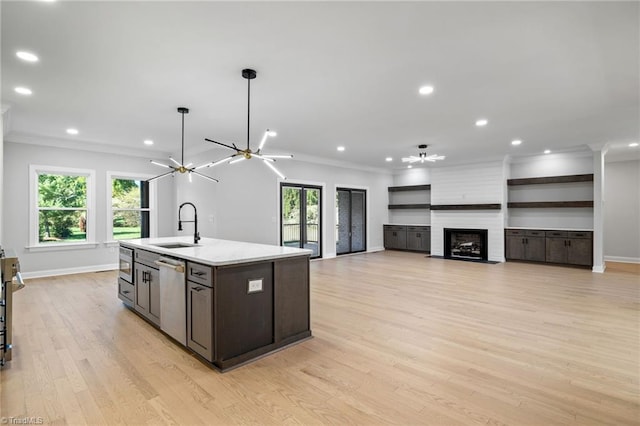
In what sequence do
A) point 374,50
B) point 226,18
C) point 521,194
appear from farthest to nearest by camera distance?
point 521,194
point 374,50
point 226,18

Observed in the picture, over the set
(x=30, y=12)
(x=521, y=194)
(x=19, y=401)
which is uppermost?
(x=30, y=12)

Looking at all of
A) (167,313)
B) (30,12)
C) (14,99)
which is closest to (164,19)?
(30,12)

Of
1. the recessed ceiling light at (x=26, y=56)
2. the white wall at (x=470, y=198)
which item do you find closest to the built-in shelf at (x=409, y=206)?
the white wall at (x=470, y=198)

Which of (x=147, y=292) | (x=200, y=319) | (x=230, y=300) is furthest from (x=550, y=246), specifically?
(x=147, y=292)

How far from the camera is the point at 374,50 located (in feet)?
9.36

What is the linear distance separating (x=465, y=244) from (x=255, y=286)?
308 inches

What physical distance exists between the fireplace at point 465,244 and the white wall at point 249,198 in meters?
3.36

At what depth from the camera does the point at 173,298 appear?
3166 millimetres

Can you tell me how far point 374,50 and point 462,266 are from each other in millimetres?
6240

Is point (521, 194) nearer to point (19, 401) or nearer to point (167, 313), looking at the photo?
point (167, 313)

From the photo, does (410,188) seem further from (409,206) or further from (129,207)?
(129,207)

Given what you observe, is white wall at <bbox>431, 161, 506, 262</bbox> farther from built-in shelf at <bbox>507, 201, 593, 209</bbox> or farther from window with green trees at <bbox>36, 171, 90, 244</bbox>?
window with green trees at <bbox>36, 171, 90, 244</bbox>

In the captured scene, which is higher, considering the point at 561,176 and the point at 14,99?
the point at 14,99

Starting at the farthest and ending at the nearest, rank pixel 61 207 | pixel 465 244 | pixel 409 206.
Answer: pixel 409 206 → pixel 465 244 → pixel 61 207
